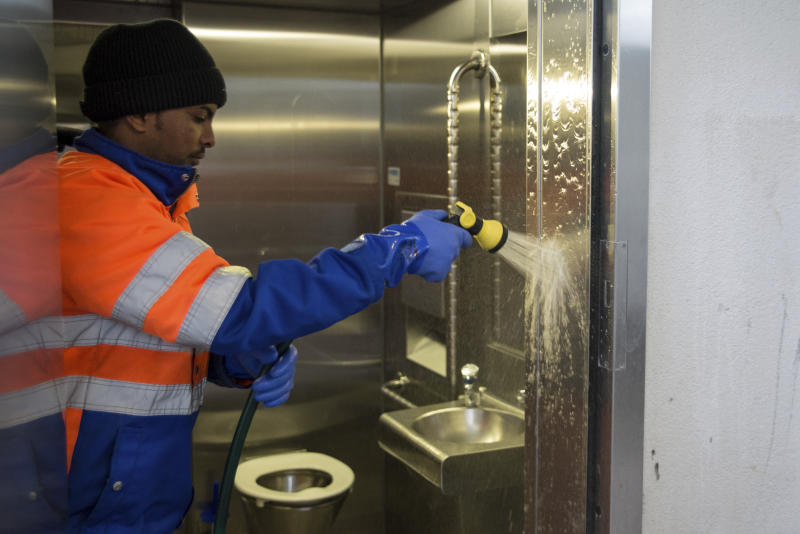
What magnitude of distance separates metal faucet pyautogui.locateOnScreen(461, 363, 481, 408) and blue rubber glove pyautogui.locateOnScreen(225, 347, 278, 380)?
29.8 inches

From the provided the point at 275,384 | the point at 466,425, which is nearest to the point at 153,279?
the point at 275,384

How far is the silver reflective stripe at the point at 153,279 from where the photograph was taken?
126 cm

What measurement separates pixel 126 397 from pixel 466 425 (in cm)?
120

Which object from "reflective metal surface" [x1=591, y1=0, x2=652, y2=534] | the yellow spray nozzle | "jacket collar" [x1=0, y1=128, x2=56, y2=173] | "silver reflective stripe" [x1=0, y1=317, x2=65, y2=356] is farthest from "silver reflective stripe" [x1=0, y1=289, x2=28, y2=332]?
the yellow spray nozzle

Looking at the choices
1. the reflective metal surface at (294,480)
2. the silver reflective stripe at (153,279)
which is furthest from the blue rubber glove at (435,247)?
the reflective metal surface at (294,480)

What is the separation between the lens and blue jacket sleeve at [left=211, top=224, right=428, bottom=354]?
1271 millimetres

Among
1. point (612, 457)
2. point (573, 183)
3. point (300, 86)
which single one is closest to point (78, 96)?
point (300, 86)

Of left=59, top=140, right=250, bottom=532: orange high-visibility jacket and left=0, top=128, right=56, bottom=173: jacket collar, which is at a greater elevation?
left=0, top=128, right=56, bottom=173: jacket collar

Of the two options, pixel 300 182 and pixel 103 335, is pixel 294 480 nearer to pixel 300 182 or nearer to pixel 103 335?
pixel 300 182

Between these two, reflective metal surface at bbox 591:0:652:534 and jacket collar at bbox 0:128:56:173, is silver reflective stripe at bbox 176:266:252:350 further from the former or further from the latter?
reflective metal surface at bbox 591:0:652:534

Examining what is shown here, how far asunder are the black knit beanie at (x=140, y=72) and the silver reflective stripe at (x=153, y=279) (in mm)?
452

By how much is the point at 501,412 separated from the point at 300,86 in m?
1.56

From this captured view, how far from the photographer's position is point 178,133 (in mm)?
1673

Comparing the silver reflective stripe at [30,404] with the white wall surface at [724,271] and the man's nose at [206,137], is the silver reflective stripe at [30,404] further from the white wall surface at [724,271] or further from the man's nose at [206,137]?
the white wall surface at [724,271]
